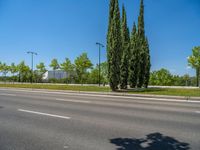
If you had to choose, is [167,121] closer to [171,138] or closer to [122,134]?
[171,138]

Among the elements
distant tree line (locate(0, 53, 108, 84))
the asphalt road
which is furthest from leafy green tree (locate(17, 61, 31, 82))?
the asphalt road

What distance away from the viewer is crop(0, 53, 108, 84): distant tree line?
4578 cm

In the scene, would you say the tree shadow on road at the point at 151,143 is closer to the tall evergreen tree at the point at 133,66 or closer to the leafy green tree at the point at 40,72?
the tall evergreen tree at the point at 133,66

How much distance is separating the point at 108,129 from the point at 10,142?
2.84 metres

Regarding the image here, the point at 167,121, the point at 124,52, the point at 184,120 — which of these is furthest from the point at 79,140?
the point at 124,52

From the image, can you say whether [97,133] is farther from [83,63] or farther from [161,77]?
[161,77]

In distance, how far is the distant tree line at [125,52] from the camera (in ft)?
70.1

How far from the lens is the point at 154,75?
59406 mm

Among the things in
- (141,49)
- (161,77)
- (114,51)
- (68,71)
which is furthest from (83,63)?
(161,77)

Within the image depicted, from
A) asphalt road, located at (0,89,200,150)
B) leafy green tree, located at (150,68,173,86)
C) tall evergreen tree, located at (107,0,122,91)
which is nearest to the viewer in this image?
asphalt road, located at (0,89,200,150)

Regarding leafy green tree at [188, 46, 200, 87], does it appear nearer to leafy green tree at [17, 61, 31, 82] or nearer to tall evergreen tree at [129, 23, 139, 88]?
tall evergreen tree at [129, 23, 139, 88]

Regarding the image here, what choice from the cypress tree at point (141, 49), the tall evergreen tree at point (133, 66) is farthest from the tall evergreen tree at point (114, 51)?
the cypress tree at point (141, 49)

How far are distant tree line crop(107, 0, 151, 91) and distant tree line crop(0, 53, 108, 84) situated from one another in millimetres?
18333

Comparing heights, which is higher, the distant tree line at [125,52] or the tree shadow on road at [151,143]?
the distant tree line at [125,52]
